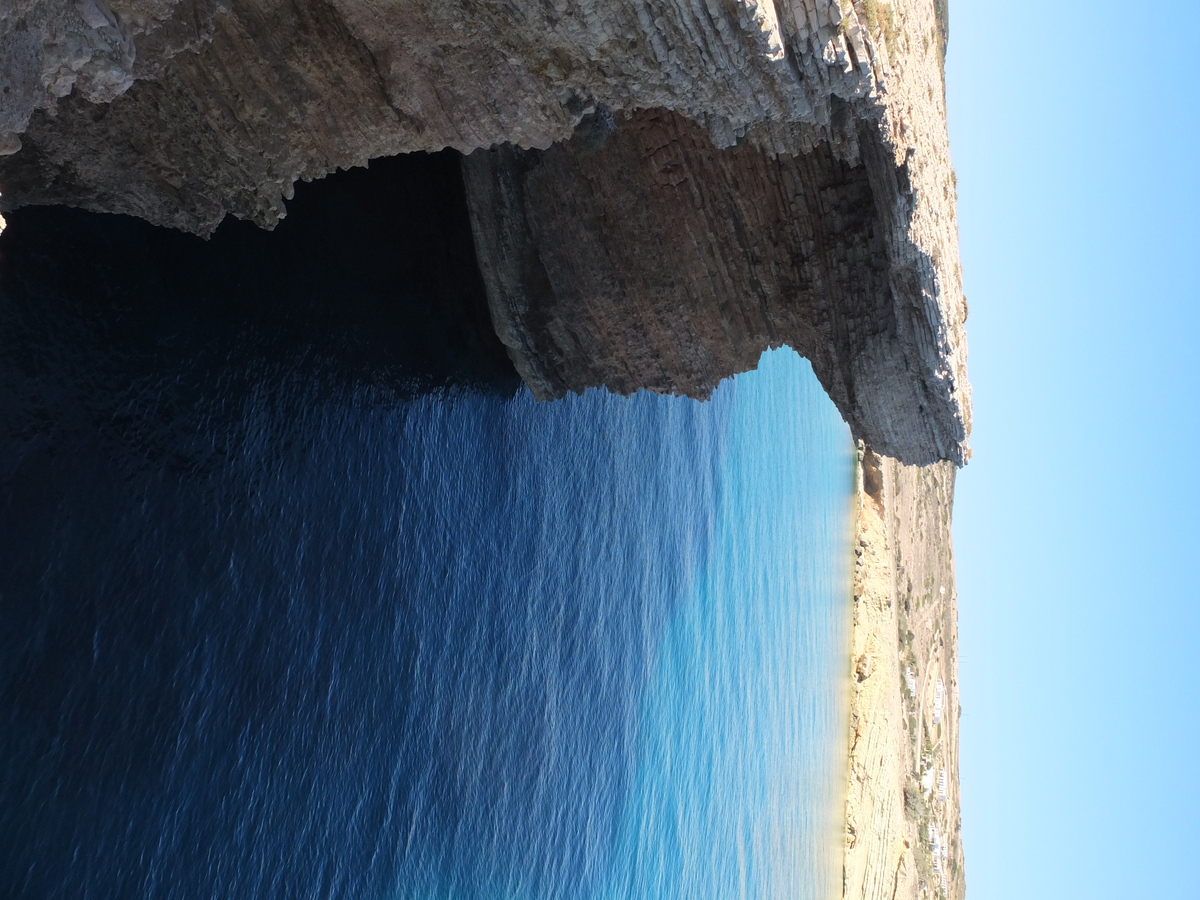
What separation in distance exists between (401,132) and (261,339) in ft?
15.3

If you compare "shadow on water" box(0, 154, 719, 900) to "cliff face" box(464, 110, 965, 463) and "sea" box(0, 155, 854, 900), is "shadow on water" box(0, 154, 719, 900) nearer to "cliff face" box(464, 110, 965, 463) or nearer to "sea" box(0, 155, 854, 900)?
"sea" box(0, 155, 854, 900)

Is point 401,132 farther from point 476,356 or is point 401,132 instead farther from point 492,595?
point 492,595

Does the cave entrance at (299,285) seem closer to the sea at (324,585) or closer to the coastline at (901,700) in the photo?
the sea at (324,585)

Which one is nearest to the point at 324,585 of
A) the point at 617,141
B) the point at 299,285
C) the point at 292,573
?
the point at 292,573

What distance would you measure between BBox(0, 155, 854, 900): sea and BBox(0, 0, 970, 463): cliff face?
2.05 meters

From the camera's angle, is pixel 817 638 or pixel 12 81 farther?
pixel 817 638

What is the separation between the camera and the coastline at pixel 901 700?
41.2 m

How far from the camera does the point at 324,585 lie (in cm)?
1469

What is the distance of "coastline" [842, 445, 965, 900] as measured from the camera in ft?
135

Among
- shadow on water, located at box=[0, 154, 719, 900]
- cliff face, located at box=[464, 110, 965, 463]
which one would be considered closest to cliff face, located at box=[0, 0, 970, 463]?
cliff face, located at box=[464, 110, 965, 463]

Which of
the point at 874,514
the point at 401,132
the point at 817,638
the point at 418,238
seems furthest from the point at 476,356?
the point at 874,514

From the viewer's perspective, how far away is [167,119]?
10.5 m

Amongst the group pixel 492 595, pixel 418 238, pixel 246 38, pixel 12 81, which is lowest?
pixel 492 595

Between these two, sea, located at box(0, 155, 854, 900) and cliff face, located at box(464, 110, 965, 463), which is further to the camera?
cliff face, located at box(464, 110, 965, 463)
